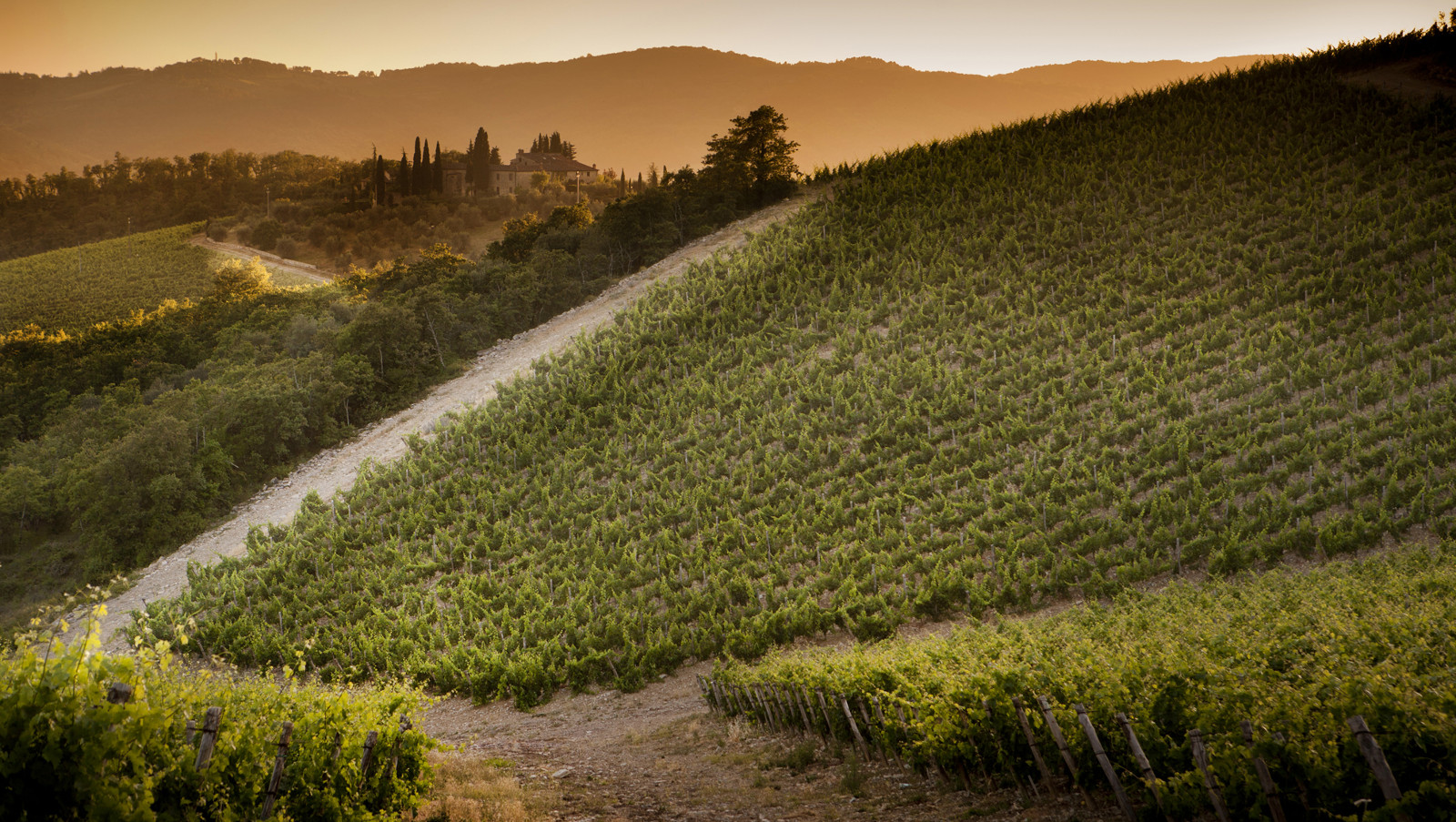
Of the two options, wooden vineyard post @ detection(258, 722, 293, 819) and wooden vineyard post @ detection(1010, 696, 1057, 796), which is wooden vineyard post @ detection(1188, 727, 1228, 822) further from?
wooden vineyard post @ detection(258, 722, 293, 819)

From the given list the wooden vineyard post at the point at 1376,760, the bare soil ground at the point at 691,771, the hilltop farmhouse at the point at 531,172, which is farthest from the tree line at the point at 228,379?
the hilltop farmhouse at the point at 531,172

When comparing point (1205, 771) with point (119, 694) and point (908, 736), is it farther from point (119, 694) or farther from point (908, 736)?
point (119, 694)

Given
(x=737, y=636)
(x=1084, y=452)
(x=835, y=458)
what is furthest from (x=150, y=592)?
(x=1084, y=452)

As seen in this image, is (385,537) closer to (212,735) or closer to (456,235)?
(212,735)

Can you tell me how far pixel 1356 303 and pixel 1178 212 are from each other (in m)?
11.0

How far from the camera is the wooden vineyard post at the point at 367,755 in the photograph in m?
8.10

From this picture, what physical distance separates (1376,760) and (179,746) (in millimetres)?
8953

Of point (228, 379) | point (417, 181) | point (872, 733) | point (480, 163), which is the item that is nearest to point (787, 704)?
point (872, 733)

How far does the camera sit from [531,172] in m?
120

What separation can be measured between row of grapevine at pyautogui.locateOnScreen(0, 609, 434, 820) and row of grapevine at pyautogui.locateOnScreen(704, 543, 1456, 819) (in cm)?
620

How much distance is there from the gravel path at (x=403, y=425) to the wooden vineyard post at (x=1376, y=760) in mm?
33862

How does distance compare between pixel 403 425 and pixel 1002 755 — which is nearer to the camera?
pixel 1002 755

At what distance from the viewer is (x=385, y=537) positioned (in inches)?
1137

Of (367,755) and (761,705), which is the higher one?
(367,755)
